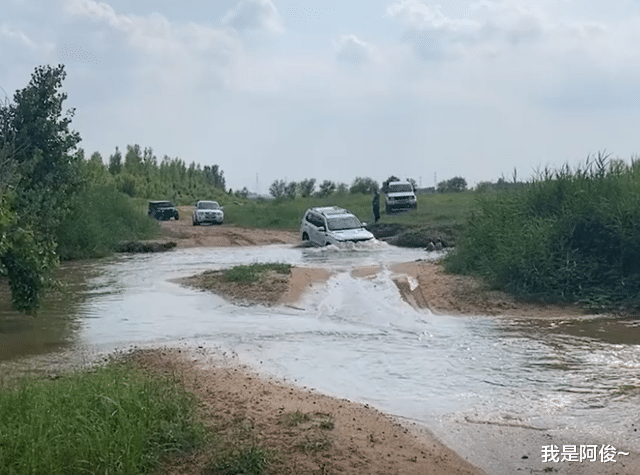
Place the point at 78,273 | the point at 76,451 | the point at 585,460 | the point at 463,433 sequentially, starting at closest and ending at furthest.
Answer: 1. the point at 76,451
2. the point at 585,460
3. the point at 463,433
4. the point at 78,273

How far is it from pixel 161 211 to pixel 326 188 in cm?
2651

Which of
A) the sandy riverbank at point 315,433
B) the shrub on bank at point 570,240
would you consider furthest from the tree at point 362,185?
the sandy riverbank at point 315,433

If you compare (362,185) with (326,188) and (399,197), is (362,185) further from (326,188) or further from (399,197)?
(399,197)

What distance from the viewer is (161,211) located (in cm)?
5425

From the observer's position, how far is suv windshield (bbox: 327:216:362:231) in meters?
29.7

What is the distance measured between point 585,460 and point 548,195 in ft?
47.1

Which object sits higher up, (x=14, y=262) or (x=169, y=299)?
(x=14, y=262)

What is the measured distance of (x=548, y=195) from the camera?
20.0m

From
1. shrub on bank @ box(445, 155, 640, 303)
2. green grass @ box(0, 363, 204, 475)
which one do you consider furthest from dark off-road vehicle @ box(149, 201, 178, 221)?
green grass @ box(0, 363, 204, 475)

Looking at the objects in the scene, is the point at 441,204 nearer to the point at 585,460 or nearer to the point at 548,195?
the point at 548,195

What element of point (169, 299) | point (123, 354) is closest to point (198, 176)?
point (169, 299)

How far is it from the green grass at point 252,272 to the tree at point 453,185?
60.5 m

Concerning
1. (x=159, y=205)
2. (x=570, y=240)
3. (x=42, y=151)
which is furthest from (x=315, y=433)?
(x=159, y=205)

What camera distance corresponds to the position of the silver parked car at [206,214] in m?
50.2
